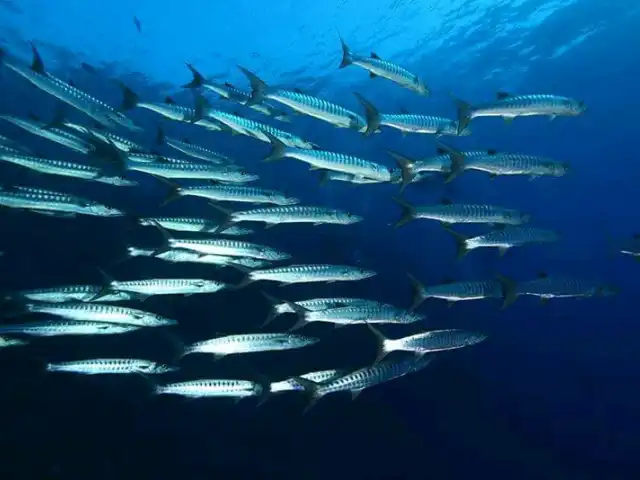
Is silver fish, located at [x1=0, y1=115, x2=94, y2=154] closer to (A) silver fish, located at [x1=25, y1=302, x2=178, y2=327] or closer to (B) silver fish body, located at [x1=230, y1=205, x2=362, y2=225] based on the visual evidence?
(A) silver fish, located at [x1=25, y1=302, x2=178, y2=327]

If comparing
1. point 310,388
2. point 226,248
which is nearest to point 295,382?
point 310,388

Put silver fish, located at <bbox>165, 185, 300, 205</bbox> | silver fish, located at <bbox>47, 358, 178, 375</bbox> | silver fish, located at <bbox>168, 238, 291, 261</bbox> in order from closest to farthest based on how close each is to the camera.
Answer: silver fish, located at <bbox>47, 358, 178, 375</bbox> < silver fish, located at <bbox>168, 238, 291, 261</bbox> < silver fish, located at <bbox>165, 185, 300, 205</bbox>

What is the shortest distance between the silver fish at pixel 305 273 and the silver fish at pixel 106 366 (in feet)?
6.31

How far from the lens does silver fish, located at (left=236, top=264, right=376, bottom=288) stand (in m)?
7.37

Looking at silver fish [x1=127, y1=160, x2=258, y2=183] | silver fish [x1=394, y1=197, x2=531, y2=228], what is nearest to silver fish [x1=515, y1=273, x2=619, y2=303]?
silver fish [x1=394, y1=197, x2=531, y2=228]

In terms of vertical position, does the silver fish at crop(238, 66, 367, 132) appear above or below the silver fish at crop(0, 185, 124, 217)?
above

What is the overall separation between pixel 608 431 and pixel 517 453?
514 centimetres

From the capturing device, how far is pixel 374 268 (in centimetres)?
1695

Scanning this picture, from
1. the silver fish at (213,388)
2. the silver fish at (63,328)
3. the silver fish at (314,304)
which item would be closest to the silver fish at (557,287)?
the silver fish at (314,304)

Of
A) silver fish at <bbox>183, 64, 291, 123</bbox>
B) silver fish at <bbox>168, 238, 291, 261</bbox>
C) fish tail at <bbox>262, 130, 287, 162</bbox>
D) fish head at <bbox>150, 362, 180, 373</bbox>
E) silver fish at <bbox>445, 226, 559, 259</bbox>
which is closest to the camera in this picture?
fish head at <bbox>150, 362, 180, 373</bbox>

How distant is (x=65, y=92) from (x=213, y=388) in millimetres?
5888

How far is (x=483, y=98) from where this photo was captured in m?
22.5

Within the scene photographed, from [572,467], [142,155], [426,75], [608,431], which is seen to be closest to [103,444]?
[142,155]

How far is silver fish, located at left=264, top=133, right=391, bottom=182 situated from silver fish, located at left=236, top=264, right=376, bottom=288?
1.73 metres
